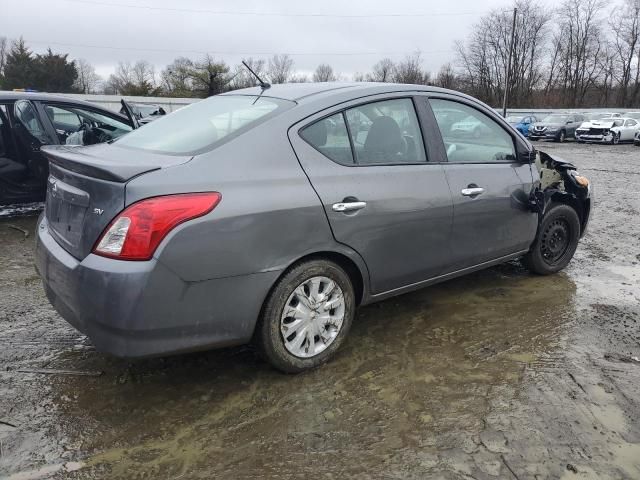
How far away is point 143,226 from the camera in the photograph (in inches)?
91.3

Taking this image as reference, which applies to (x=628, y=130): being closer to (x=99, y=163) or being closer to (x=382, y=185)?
(x=382, y=185)

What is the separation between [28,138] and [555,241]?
5.83 m

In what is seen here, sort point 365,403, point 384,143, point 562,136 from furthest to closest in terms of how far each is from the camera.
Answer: point 562,136
point 384,143
point 365,403

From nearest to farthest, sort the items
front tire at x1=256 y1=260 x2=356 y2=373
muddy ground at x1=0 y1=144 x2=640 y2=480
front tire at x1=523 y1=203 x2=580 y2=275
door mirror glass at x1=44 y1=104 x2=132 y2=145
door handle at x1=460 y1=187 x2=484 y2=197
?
muddy ground at x1=0 y1=144 x2=640 y2=480
front tire at x1=256 y1=260 x2=356 y2=373
door handle at x1=460 y1=187 x2=484 y2=197
front tire at x1=523 y1=203 x2=580 y2=275
door mirror glass at x1=44 y1=104 x2=132 y2=145

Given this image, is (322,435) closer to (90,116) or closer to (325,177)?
(325,177)

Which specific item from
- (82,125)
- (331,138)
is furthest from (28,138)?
(331,138)

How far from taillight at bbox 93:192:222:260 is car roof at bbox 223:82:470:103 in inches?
43.2

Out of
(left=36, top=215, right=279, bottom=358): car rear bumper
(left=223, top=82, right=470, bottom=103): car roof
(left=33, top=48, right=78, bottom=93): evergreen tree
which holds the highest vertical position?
(left=33, top=48, right=78, bottom=93): evergreen tree

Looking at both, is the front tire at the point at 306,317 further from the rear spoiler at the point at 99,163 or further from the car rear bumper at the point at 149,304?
the rear spoiler at the point at 99,163

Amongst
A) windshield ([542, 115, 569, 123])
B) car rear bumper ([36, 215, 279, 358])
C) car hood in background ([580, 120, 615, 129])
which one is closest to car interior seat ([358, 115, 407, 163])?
car rear bumper ([36, 215, 279, 358])

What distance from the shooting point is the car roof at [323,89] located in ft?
10.4

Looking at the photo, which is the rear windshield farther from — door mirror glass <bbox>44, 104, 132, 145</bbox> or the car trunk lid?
door mirror glass <bbox>44, 104, 132, 145</bbox>

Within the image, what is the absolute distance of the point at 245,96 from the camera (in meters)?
3.50

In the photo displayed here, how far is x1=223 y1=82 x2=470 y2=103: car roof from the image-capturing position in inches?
125
